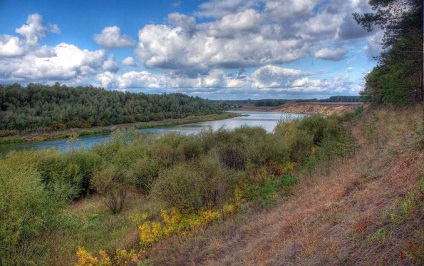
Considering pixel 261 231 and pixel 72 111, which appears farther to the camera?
pixel 72 111

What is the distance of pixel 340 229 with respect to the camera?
227 inches

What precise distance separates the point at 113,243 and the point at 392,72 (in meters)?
21.7

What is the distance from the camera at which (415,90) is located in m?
22.1

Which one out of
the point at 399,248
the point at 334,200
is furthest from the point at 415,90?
the point at 399,248

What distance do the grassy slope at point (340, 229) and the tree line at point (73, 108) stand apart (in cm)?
7299

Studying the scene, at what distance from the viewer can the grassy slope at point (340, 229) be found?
4.57 metres

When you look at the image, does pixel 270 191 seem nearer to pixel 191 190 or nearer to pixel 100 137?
pixel 191 190

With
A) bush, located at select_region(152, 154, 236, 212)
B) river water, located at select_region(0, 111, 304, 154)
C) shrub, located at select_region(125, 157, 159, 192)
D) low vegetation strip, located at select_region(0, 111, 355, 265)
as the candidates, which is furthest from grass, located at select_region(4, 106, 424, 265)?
river water, located at select_region(0, 111, 304, 154)

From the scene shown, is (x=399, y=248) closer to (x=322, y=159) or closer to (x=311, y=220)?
(x=311, y=220)

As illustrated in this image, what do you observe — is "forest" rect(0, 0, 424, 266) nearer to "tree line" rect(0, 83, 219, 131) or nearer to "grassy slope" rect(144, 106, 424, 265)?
"grassy slope" rect(144, 106, 424, 265)

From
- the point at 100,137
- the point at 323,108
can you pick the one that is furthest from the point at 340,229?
the point at 323,108

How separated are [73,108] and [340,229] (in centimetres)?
9050

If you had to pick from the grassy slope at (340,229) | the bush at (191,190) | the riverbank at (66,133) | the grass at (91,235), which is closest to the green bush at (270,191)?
the bush at (191,190)

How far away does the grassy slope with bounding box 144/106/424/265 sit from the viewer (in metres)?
4.57
